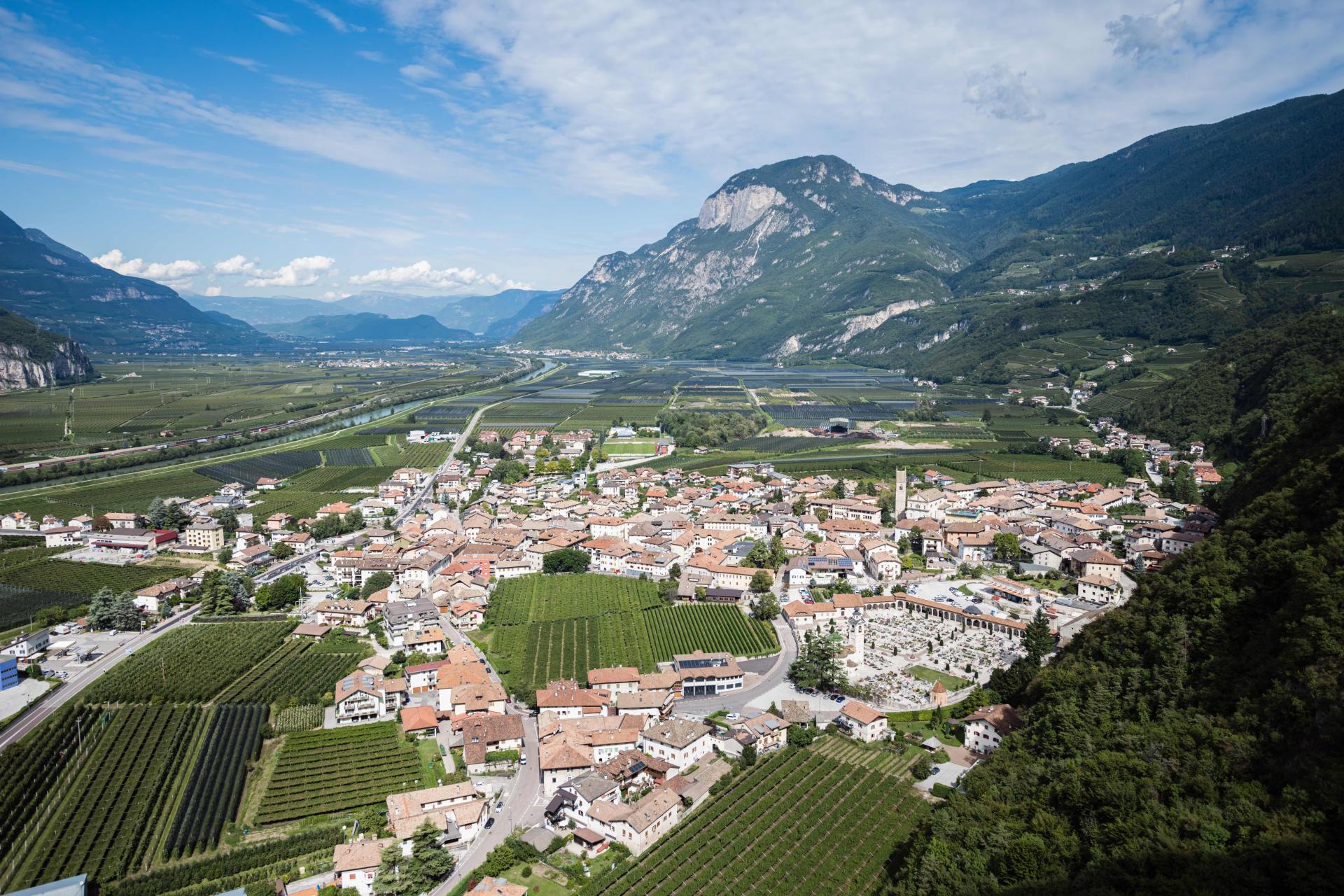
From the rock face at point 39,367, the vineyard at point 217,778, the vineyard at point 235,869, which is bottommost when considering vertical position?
the vineyard at point 217,778

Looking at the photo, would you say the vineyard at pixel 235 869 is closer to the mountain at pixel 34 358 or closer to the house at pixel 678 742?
the house at pixel 678 742

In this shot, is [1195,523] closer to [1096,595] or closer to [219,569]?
[1096,595]

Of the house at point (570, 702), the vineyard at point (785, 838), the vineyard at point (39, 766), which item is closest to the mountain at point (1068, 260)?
the vineyard at point (785, 838)

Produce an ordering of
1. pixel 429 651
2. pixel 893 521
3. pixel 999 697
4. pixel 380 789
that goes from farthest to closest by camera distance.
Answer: pixel 893 521
pixel 429 651
pixel 999 697
pixel 380 789

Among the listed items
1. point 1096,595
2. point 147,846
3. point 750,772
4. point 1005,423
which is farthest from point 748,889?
point 1005,423

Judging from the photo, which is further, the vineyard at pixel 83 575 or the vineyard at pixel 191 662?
the vineyard at pixel 83 575

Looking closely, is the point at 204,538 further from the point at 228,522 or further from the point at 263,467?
the point at 263,467
